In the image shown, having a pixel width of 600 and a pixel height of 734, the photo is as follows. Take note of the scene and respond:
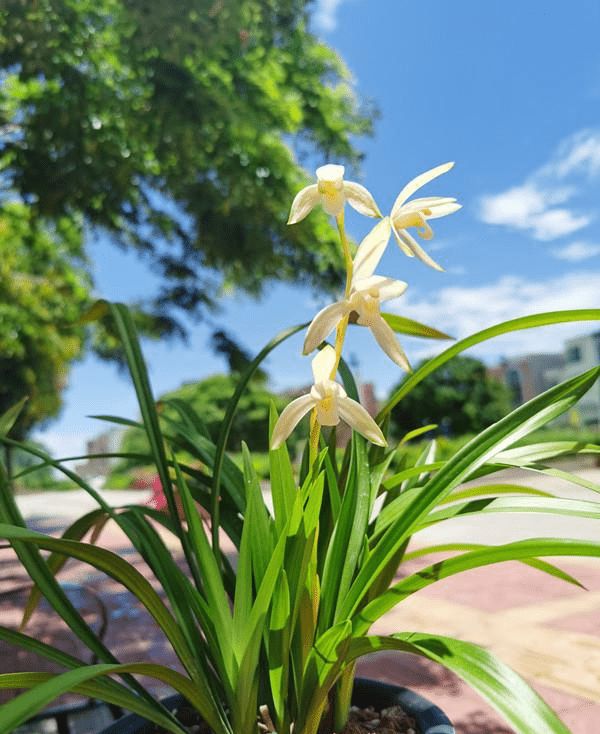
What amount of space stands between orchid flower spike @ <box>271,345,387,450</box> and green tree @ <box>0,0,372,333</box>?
13.2ft

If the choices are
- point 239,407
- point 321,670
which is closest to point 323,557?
point 321,670

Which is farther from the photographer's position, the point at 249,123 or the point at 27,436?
the point at 27,436

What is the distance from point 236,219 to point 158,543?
13.3 feet

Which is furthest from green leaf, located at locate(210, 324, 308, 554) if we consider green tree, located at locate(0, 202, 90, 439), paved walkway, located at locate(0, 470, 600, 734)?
green tree, located at locate(0, 202, 90, 439)

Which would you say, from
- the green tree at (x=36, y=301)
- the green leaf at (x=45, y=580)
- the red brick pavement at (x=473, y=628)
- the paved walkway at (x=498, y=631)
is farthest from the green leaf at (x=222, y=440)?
the green tree at (x=36, y=301)

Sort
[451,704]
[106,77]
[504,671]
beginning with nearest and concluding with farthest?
[504,671] < [451,704] < [106,77]

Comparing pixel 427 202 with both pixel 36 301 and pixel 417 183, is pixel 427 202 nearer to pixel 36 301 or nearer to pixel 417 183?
pixel 417 183

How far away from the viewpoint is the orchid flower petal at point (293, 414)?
0.98 metres

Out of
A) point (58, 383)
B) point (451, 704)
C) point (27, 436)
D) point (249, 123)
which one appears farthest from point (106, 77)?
point (27, 436)

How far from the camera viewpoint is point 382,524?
126cm

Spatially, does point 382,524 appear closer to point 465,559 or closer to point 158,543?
point 465,559

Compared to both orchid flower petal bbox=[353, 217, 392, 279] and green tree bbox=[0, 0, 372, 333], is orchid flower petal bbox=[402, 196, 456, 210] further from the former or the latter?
green tree bbox=[0, 0, 372, 333]

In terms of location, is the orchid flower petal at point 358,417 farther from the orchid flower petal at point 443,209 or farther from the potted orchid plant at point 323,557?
the orchid flower petal at point 443,209

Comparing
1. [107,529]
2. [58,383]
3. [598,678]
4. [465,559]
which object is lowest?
[465,559]
